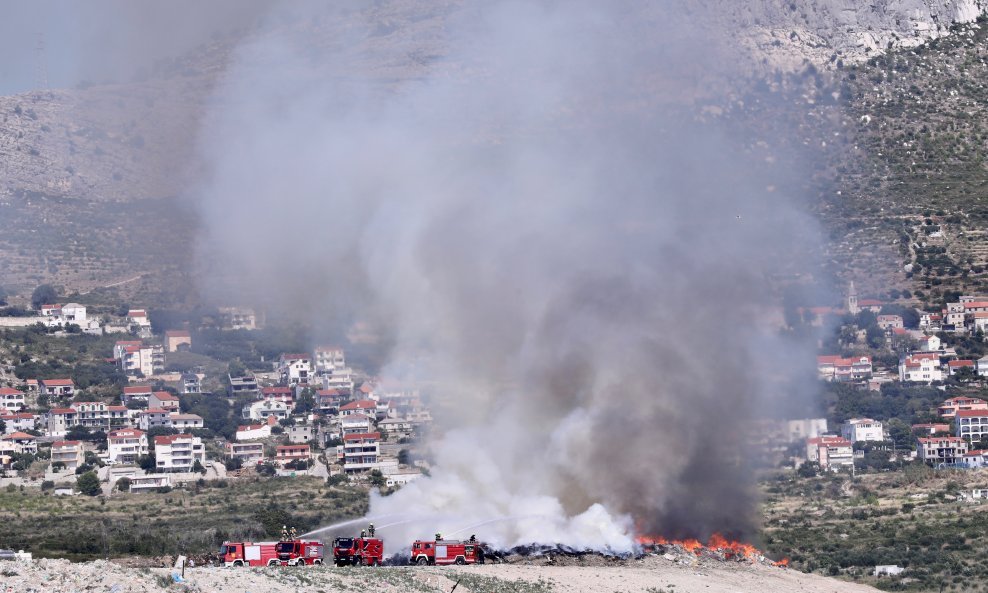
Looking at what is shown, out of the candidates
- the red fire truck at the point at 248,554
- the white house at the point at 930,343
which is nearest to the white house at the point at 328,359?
the white house at the point at 930,343

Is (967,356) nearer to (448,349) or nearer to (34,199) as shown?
(448,349)

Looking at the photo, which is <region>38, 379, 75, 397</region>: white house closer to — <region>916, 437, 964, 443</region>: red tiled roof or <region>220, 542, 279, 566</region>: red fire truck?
<region>916, 437, 964, 443</region>: red tiled roof

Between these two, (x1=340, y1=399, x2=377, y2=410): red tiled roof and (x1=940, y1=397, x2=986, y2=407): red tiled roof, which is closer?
(x1=940, y1=397, x2=986, y2=407): red tiled roof

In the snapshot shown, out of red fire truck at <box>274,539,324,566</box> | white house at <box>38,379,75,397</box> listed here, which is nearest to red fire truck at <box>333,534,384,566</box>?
red fire truck at <box>274,539,324,566</box>

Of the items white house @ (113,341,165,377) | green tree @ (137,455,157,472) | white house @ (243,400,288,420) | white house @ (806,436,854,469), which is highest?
white house @ (113,341,165,377)

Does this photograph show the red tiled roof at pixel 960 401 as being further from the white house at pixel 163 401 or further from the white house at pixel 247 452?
the white house at pixel 163 401

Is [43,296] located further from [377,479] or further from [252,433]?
[377,479]
